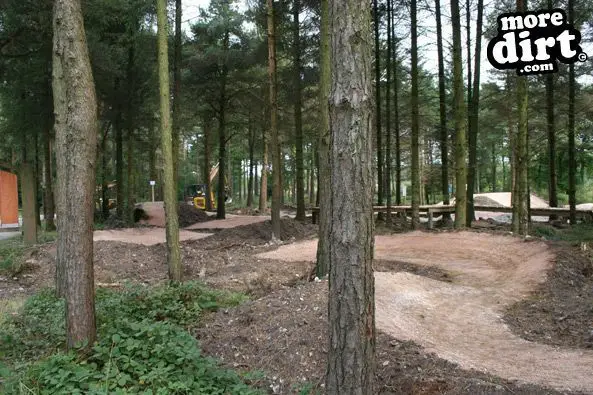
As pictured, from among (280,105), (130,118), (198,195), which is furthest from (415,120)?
(198,195)

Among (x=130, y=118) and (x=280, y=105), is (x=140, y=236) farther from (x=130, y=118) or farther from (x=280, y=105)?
(x=280, y=105)

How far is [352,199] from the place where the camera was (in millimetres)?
3375

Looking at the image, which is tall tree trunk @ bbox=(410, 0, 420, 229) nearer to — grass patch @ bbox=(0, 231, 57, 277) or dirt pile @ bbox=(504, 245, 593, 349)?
dirt pile @ bbox=(504, 245, 593, 349)

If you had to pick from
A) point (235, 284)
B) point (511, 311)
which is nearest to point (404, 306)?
point (511, 311)

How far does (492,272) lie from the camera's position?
411 inches

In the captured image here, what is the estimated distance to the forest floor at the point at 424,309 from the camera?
5004 mm

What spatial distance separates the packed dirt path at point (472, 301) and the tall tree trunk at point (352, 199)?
7.20 ft

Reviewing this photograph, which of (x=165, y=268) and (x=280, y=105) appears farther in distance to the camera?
(x=280, y=105)

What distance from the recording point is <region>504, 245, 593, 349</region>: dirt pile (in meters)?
6.57

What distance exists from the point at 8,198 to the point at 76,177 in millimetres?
14111

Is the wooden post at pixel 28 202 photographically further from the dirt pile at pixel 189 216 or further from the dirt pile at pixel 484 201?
the dirt pile at pixel 484 201

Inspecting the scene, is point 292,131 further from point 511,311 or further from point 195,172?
point 195,172

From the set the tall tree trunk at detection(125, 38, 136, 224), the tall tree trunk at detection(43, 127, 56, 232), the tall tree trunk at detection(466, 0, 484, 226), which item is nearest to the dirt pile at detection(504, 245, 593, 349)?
the tall tree trunk at detection(466, 0, 484, 226)

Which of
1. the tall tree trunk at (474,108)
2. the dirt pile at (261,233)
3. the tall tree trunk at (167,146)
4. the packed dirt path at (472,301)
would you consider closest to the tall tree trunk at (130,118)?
the dirt pile at (261,233)
